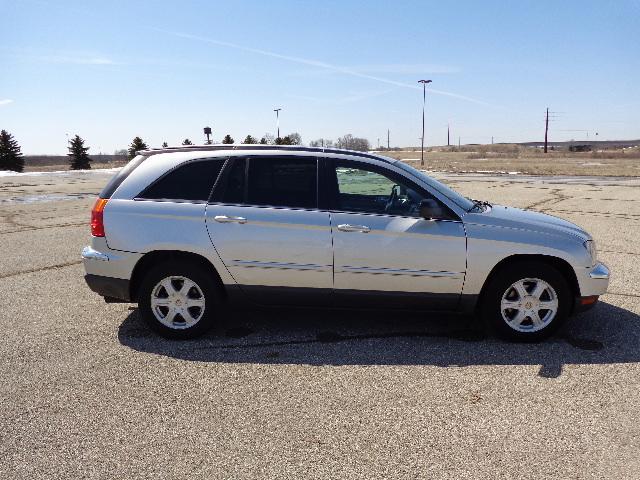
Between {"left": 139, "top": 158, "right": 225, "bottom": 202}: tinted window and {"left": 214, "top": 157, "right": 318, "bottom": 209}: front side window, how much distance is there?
156 mm

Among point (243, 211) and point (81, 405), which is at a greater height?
point (243, 211)

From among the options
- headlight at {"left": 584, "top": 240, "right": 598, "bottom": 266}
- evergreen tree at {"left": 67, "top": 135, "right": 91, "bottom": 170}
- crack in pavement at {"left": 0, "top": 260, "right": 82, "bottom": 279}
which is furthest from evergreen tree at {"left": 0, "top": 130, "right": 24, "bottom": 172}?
headlight at {"left": 584, "top": 240, "right": 598, "bottom": 266}

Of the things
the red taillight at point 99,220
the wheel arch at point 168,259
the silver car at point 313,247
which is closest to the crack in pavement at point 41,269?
the silver car at point 313,247

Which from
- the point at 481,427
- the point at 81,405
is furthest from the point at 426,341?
the point at 81,405

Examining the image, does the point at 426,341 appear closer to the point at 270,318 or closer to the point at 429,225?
the point at 429,225

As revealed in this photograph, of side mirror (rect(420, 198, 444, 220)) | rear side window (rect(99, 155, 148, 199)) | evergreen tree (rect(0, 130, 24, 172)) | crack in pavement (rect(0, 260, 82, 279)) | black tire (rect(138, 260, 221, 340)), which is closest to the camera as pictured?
side mirror (rect(420, 198, 444, 220))

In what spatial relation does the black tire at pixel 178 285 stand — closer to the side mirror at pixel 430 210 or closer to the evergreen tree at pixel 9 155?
the side mirror at pixel 430 210

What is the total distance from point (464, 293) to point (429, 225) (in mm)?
679

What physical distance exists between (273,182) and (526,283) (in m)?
2.42

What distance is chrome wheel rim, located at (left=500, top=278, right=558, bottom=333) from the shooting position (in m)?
4.18

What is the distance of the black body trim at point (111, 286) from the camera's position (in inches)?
169

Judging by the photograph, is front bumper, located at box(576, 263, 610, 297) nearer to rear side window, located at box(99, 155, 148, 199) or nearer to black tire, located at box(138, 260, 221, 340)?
black tire, located at box(138, 260, 221, 340)

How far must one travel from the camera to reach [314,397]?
10.8 ft

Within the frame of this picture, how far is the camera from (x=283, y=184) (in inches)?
167
